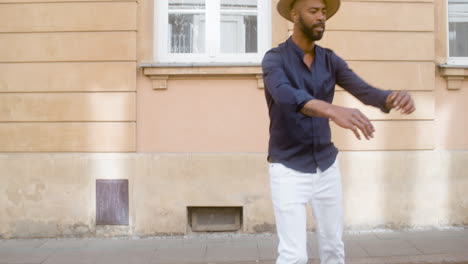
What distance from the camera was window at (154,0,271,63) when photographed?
605 centimetres

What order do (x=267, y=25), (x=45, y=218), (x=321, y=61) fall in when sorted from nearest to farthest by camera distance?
(x=321, y=61) → (x=45, y=218) → (x=267, y=25)

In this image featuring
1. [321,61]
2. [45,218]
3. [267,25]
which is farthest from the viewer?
[267,25]

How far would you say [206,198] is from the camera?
5664 millimetres

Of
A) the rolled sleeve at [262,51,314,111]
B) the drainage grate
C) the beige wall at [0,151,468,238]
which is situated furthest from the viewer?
the drainage grate

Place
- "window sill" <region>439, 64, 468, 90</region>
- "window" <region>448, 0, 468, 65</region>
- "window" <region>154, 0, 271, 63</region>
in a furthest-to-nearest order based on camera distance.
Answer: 1. "window" <region>448, 0, 468, 65</region>
2. "window" <region>154, 0, 271, 63</region>
3. "window sill" <region>439, 64, 468, 90</region>

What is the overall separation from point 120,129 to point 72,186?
36.1 inches

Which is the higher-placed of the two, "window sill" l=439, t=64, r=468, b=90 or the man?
"window sill" l=439, t=64, r=468, b=90

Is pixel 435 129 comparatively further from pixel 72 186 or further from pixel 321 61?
pixel 72 186

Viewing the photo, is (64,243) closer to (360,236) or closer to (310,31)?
(360,236)

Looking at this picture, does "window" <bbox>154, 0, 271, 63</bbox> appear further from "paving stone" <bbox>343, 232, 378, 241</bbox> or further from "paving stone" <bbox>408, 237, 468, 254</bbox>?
"paving stone" <bbox>408, 237, 468, 254</bbox>

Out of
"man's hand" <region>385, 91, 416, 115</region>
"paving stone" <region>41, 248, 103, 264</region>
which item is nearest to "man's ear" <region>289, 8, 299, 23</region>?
"man's hand" <region>385, 91, 416, 115</region>

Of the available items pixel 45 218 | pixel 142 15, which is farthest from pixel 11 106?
pixel 142 15

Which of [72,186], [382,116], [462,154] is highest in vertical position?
[382,116]

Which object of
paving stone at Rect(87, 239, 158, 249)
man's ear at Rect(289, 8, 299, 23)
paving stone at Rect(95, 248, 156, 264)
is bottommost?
paving stone at Rect(95, 248, 156, 264)
